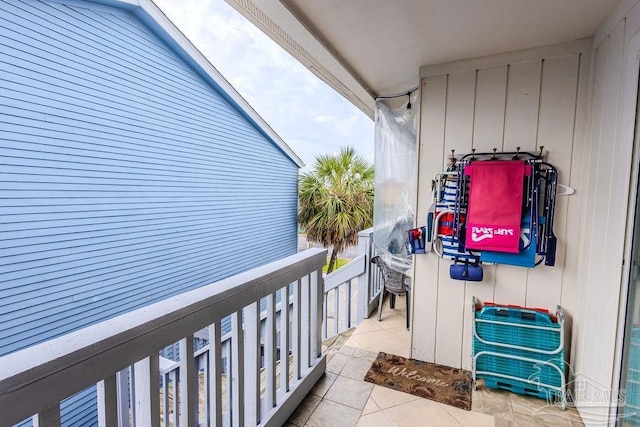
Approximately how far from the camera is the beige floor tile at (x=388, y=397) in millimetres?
1870

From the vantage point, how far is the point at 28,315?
308 cm

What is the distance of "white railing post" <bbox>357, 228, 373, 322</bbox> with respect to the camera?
322 cm

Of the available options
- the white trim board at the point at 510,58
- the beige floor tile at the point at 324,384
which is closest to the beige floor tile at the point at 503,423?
the beige floor tile at the point at 324,384

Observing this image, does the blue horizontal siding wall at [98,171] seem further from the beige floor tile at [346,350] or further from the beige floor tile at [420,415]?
the beige floor tile at [420,415]

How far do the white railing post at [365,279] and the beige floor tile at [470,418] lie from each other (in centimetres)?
143

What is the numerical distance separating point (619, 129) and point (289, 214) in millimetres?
6502

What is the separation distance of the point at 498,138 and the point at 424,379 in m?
1.72

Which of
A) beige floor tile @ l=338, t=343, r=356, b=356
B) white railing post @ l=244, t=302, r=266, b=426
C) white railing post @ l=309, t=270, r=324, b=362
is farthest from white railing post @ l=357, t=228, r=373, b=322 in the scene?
white railing post @ l=244, t=302, r=266, b=426

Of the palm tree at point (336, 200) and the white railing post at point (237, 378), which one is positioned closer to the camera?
the white railing post at point (237, 378)

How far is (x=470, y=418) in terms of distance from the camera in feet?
5.71

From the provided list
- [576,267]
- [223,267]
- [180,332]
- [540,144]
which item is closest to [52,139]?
[223,267]

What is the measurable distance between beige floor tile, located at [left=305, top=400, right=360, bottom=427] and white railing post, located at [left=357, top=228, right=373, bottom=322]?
1403 millimetres

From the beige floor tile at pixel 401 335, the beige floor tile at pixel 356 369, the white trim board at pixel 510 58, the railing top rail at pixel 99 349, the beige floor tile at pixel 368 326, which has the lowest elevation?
the beige floor tile at pixel 368 326

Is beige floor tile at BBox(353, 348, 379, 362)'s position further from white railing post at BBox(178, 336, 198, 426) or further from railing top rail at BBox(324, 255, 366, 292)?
white railing post at BBox(178, 336, 198, 426)
